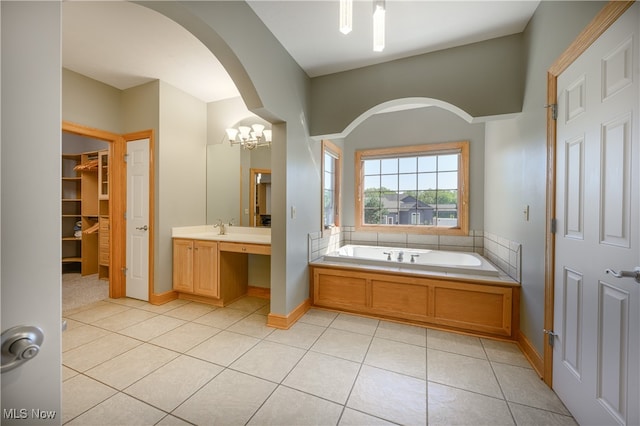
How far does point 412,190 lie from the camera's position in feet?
12.6

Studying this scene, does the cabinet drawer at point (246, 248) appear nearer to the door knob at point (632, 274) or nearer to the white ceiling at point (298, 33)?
the white ceiling at point (298, 33)

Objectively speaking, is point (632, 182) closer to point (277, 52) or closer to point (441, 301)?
point (441, 301)

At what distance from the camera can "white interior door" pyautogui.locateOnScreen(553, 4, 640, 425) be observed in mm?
1090

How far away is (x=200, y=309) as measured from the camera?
115 inches

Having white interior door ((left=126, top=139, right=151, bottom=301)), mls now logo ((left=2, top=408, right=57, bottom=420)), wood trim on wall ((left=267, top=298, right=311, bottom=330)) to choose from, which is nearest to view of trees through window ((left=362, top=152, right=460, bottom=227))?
wood trim on wall ((left=267, top=298, right=311, bottom=330))

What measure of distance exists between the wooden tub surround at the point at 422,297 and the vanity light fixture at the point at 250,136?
175 cm

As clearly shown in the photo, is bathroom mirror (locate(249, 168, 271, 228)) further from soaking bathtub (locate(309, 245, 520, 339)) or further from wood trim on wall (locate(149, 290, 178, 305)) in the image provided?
wood trim on wall (locate(149, 290, 178, 305))

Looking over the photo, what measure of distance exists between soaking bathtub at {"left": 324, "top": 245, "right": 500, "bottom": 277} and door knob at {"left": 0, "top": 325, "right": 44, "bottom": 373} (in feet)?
8.44

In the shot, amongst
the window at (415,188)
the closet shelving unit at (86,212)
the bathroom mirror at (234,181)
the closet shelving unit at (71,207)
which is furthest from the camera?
the closet shelving unit at (71,207)

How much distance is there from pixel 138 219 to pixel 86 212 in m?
2.37

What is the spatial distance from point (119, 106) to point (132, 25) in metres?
1.52

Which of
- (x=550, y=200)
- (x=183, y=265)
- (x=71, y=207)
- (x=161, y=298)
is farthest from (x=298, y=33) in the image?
(x=71, y=207)

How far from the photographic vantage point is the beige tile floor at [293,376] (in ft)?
4.69

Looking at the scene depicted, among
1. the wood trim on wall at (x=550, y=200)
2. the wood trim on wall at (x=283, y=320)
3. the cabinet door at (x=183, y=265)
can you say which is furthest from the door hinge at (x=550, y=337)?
the cabinet door at (x=183, y=265)
